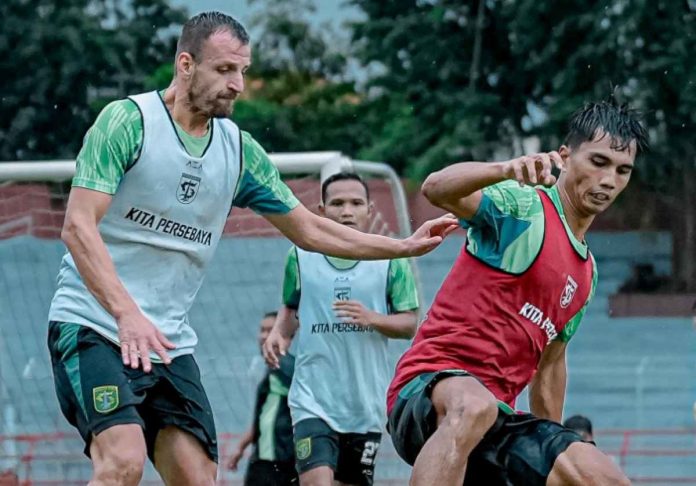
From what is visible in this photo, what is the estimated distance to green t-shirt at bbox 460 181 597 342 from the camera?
587 centimetres

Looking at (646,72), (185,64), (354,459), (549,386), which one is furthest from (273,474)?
(646,72)

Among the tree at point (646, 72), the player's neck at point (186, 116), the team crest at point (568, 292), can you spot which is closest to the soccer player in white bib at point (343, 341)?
the team crest at point (568, 292)

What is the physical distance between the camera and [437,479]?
5.63 meters

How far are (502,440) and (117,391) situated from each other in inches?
58.9

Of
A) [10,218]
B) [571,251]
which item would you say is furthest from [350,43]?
[571,251]

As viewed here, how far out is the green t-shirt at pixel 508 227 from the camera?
19.2 feet

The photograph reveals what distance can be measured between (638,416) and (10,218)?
870 cm

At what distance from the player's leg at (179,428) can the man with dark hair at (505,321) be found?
790 millimetres

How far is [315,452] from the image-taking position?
825cm

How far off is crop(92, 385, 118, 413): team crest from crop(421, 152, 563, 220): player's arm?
1.37 metres

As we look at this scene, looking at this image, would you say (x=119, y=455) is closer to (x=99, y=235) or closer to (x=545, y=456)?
(x=99, y=235)

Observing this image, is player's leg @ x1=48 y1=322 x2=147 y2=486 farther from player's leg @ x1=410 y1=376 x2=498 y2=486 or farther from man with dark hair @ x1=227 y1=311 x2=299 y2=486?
man with dark hair @ x1=227 y1=311 x2=299 y2=486

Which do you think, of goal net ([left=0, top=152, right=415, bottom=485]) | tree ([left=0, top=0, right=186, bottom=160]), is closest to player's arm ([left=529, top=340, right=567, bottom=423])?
goal net ([left=0, top=152, right=415, bottom=485])

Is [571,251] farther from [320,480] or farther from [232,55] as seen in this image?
[320,480]
